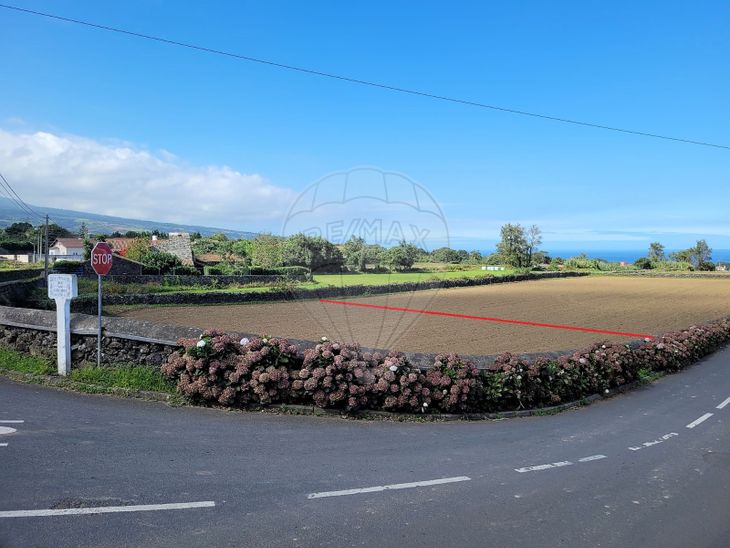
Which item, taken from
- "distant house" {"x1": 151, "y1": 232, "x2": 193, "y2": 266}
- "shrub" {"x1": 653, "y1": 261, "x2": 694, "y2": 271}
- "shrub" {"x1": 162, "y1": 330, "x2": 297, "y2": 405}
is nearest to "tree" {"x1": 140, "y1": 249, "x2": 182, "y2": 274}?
"distant house" {"x1": 151, "y1": 232, "x2": 193, "y2": 266}

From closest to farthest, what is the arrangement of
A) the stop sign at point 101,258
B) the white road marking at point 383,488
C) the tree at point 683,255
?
the white road marking at point 383,488 < the stop sign at point 101,258 < the tree at point 683,255

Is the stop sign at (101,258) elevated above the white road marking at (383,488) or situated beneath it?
elevated above

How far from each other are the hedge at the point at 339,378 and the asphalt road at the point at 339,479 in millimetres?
409

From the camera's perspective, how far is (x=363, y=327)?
22.4m

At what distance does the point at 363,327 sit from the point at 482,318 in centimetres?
825

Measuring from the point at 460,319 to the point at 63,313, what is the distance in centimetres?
2031

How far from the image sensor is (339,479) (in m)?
5.42

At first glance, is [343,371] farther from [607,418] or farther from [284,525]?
[607,418]

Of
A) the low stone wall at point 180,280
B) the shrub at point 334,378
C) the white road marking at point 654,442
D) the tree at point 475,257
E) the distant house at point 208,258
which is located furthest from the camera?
the tree at point 475,257

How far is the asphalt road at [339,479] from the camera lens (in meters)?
4.21

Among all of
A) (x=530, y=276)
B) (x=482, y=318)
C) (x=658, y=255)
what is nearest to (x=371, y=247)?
(x=482, y=318)

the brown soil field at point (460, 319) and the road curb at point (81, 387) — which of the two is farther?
the brown soil field at point (460, 319)

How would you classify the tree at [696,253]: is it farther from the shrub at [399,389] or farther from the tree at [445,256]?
the shrub at [399,389]

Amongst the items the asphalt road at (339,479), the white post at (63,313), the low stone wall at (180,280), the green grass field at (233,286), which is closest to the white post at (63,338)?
the white post at (63,313)
